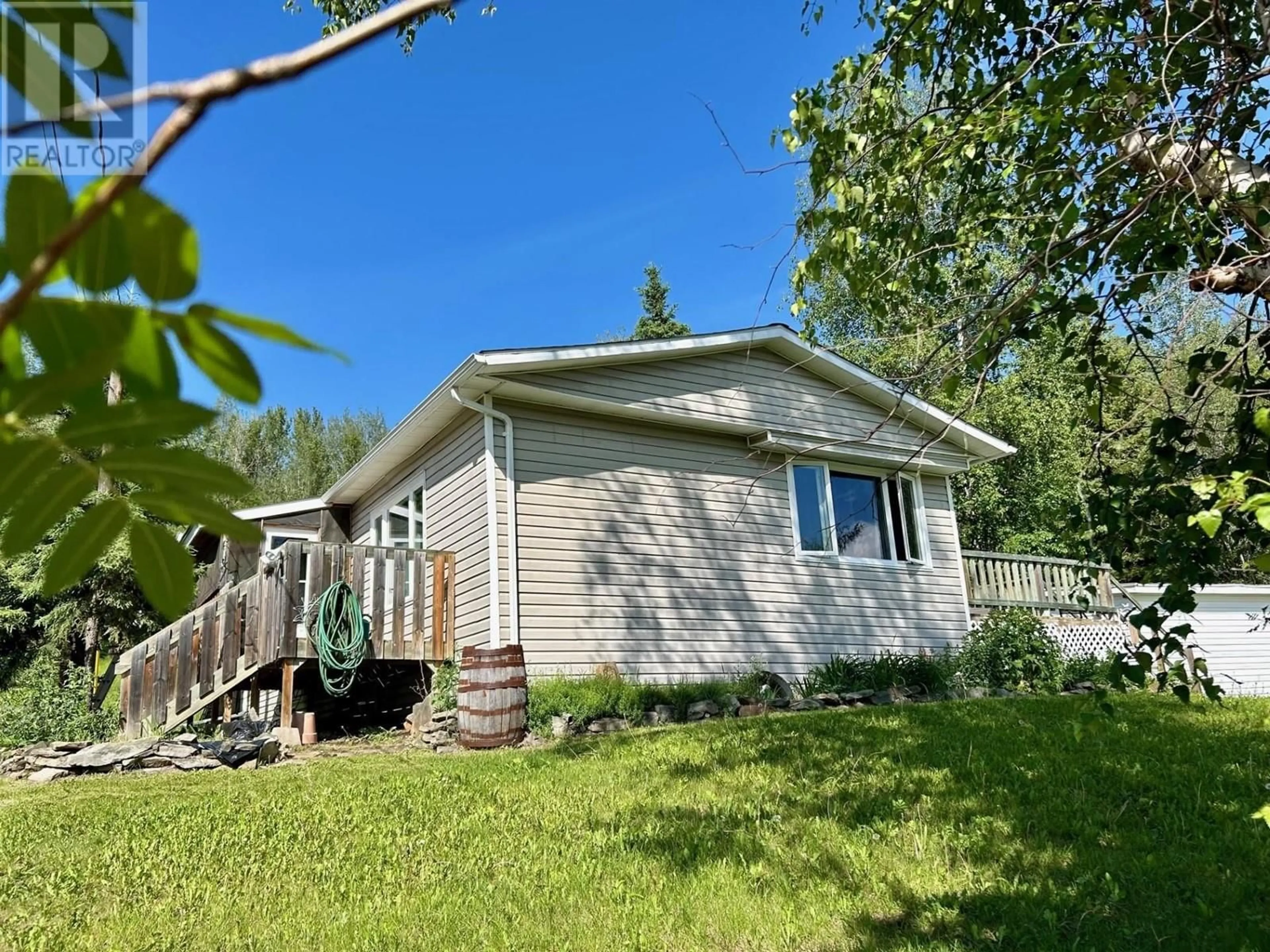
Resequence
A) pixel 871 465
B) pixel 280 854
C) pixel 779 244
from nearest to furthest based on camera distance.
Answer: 1. pixel 779 244
2. pixel 280 854
3. pixel 871 465

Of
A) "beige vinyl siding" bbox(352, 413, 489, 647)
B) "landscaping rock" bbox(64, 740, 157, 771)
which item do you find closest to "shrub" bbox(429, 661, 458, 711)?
"beige vinyl siding" bbox(352, 413, 489, 647)

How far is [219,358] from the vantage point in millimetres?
429

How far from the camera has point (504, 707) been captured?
7.72 meters

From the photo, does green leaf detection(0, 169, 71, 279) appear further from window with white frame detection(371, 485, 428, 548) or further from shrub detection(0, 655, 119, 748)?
shrub detection(0, 655, 119, 748)

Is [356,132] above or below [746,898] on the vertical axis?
above

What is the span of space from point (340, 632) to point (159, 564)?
9357 mm

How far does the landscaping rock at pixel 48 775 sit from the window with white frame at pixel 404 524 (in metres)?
4.22

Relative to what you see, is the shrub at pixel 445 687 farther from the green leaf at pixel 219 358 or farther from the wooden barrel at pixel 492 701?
the green leaf at pixel 219 358

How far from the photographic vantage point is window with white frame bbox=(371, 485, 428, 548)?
11.4 m

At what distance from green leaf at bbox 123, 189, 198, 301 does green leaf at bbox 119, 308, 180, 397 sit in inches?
0.8

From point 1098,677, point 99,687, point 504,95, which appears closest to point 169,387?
point 504,95

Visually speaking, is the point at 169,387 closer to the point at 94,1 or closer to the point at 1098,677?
the point at 94,1

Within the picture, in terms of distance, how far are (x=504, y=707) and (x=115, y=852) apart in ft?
12.2

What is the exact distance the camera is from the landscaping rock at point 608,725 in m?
8.30
